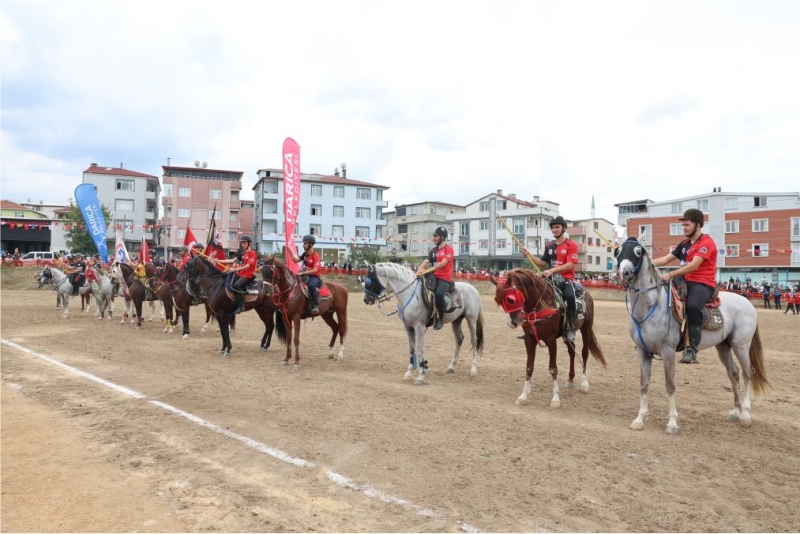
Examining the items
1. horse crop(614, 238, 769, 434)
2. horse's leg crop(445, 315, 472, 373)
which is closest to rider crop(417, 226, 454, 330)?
horse's leg crop(445, 315, 472, 373)

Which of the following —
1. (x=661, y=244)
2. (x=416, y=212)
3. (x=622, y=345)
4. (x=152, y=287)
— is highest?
(x=416, y=212)

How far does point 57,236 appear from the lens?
193ft

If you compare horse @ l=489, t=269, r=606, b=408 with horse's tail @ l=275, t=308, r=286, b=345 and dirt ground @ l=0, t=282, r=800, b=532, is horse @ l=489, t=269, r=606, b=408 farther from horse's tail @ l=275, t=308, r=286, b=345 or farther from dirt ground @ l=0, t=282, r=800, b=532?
horse's tail @ l=275, t=308, r=286, b=345

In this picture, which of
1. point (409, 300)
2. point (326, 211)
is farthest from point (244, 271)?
point (326, 211)

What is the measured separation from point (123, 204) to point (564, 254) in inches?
2503

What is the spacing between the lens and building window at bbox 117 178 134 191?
195 ft

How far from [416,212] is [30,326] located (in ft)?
203

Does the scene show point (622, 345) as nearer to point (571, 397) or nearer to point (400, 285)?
point (571, 397)

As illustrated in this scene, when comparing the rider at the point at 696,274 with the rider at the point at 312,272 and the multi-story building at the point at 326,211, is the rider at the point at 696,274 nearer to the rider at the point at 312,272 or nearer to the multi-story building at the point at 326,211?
the rider at the point at 312,272

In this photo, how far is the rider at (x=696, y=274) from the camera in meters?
6.66

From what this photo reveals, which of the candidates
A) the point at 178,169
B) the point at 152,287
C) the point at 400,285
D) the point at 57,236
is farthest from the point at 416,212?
the point at 400,285

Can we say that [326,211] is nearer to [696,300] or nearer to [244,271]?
[244,271]

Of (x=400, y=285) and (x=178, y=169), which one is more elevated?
(x=178, y=169)

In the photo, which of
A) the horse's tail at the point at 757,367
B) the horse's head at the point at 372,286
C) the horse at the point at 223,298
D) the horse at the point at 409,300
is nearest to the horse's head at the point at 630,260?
the horse's tail at the point at 757,367
